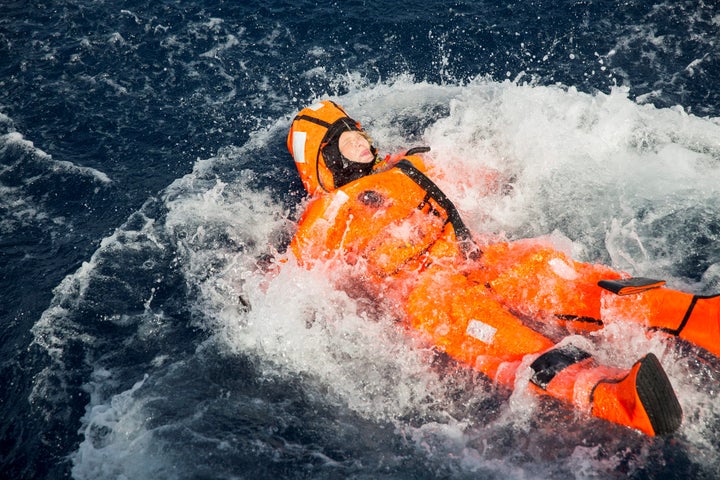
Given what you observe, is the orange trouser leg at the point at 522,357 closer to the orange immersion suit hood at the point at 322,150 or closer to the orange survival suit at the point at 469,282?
the orange survival suit at the point at 469,282

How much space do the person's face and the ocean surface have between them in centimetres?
111

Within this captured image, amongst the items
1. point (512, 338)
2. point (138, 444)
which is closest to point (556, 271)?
point (512, 338)

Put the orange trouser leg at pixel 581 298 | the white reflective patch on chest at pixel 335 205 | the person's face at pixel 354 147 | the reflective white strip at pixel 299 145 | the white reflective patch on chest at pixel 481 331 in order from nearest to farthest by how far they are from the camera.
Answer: the orange trouser leg at pixel 581 298 < the white reflective patch on chest at pixel 481 331 < the white reflective patch on chest at pixel 335 205 < the person's face at pixel 354 147 < the reflective white strip at pixel 299 145

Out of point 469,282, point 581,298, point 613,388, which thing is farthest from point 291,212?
point 613,388

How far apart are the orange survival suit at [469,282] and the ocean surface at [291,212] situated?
0.29 m

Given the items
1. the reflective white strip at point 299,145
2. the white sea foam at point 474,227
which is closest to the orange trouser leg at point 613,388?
the white sea foam at point 474,227

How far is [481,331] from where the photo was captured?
475 cm

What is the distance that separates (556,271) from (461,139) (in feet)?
9.25

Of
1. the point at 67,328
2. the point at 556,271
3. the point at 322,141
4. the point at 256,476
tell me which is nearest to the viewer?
the point at 256,476

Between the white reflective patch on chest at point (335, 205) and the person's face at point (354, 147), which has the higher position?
the person's face at point (354, 147)

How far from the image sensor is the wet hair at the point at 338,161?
5.86m

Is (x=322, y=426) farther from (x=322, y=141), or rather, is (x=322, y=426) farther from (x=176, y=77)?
(x=176, y=77)

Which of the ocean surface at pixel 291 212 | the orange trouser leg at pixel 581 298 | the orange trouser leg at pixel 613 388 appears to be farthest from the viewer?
the ocean surface at pixel 291 212

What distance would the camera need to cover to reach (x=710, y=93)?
23.2 feet
